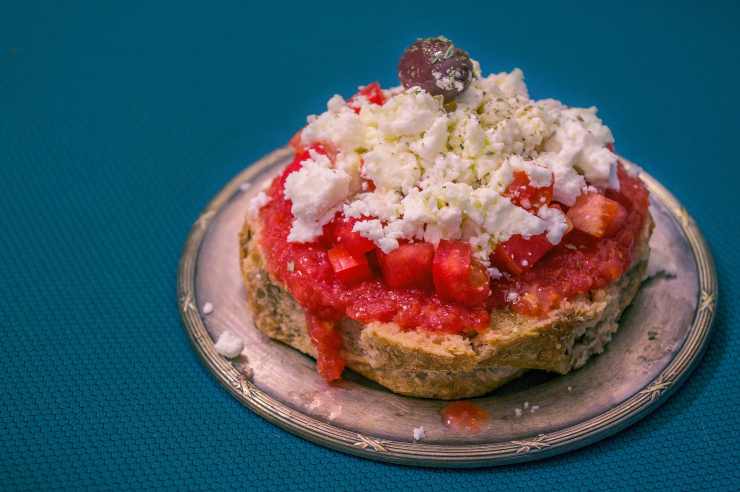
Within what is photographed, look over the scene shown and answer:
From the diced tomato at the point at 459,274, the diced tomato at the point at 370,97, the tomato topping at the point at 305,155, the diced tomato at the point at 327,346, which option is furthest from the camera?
the diced tomato at the point at 370,97

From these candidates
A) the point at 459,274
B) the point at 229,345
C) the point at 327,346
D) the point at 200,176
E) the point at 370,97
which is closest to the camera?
the point at 459,274

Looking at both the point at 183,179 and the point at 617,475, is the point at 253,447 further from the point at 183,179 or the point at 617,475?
the point at 183,179

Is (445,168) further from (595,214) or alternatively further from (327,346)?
(327,346)

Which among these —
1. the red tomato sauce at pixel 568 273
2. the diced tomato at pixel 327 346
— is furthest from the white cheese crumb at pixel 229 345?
the red tomato sauce at pixel 568 273

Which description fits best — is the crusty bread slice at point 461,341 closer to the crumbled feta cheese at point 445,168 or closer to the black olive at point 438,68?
the crumbled feta cheese at point 445,168

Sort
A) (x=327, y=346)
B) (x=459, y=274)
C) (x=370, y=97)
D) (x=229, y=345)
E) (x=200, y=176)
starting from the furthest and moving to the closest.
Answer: (x=200, y=176) → (x=370, y=97) → (x=229, y=345) → (x=327, y=346) → (x=459, y=274)

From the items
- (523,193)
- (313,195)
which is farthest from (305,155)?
(523,193)
